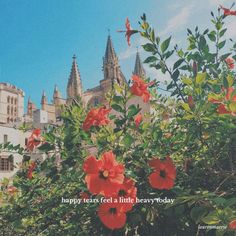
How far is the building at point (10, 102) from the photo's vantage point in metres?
74.8

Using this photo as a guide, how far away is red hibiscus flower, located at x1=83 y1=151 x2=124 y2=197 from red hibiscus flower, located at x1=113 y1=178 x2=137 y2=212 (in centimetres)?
12

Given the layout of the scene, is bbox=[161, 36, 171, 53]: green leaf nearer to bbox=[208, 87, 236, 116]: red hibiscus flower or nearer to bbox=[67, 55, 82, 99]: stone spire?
bbox=[208, 87, 236, 116]: red hibiscus flower

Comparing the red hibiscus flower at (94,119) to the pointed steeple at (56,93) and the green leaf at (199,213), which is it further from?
the pointed steeple at (56,93)

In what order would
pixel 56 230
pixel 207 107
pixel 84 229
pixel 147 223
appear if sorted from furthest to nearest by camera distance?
pixel 56 230, pixel 84 229, pixel 147 223, pixel 207 107

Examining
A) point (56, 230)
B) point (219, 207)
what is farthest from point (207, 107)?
point (56, 230)

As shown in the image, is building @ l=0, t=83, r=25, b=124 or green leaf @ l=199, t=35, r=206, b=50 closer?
green leaf @ l=199, t=35, r=206, b=50

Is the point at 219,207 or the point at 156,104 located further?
the point at 156,104

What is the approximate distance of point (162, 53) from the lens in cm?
229

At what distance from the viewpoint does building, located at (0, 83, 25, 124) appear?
7475 cm

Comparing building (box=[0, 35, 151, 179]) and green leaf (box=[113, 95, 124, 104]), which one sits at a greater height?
building (box=[0, 35, 151, 179])

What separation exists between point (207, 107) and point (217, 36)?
1372 millimetres

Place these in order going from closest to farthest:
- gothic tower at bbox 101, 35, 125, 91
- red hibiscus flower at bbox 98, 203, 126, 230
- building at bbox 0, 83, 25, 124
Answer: red hibiscus flower at bbox 98, 203, 126, 230 → gothic tower at bbox 101, 35, 125, 91 → building at bbox 0, 83, 25, 124

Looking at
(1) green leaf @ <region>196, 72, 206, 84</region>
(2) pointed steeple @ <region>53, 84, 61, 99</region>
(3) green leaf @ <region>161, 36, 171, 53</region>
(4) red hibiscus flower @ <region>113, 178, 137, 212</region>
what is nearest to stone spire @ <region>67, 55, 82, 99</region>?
(2) pointed steeple @ <region>53, 84, 61, 99</region>

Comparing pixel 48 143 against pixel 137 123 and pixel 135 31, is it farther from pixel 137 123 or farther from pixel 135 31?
pixel 135 31
